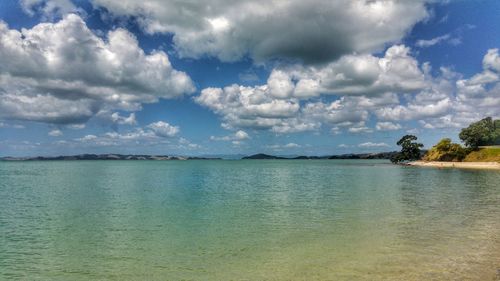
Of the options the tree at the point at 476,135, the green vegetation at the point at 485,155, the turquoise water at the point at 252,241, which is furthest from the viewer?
the tree at the point at 476,135

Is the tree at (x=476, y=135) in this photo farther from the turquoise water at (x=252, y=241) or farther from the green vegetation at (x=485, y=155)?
the turquoise water at (x=252, y=241)

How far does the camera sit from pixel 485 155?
607 feet

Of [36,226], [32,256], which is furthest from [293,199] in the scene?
[32,256]

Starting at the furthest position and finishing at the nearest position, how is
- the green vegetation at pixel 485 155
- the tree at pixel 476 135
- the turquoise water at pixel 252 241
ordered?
the tree at pixel 476 135
the green vegetation at pixel 485 155
the turquoise water at pixel 252 241

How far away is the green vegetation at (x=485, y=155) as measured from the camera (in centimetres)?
17698

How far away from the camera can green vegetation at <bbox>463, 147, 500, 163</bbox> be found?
17698 cm

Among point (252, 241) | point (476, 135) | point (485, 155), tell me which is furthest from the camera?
point (476, 135)

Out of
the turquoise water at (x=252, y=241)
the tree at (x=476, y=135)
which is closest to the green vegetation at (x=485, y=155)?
the tree at (x=476, y=135)

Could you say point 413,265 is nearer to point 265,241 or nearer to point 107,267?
point 265,241

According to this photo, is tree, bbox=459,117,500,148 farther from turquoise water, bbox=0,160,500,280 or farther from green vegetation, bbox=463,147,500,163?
turquoise water, bbox=0,160,500,280

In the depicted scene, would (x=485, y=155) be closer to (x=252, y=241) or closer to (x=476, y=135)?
(x=476, y=135)

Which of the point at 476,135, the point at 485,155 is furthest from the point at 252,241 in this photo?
the point at 476,135

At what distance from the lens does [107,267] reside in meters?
22.4

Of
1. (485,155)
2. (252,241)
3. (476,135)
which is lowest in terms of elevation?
(252,241)
